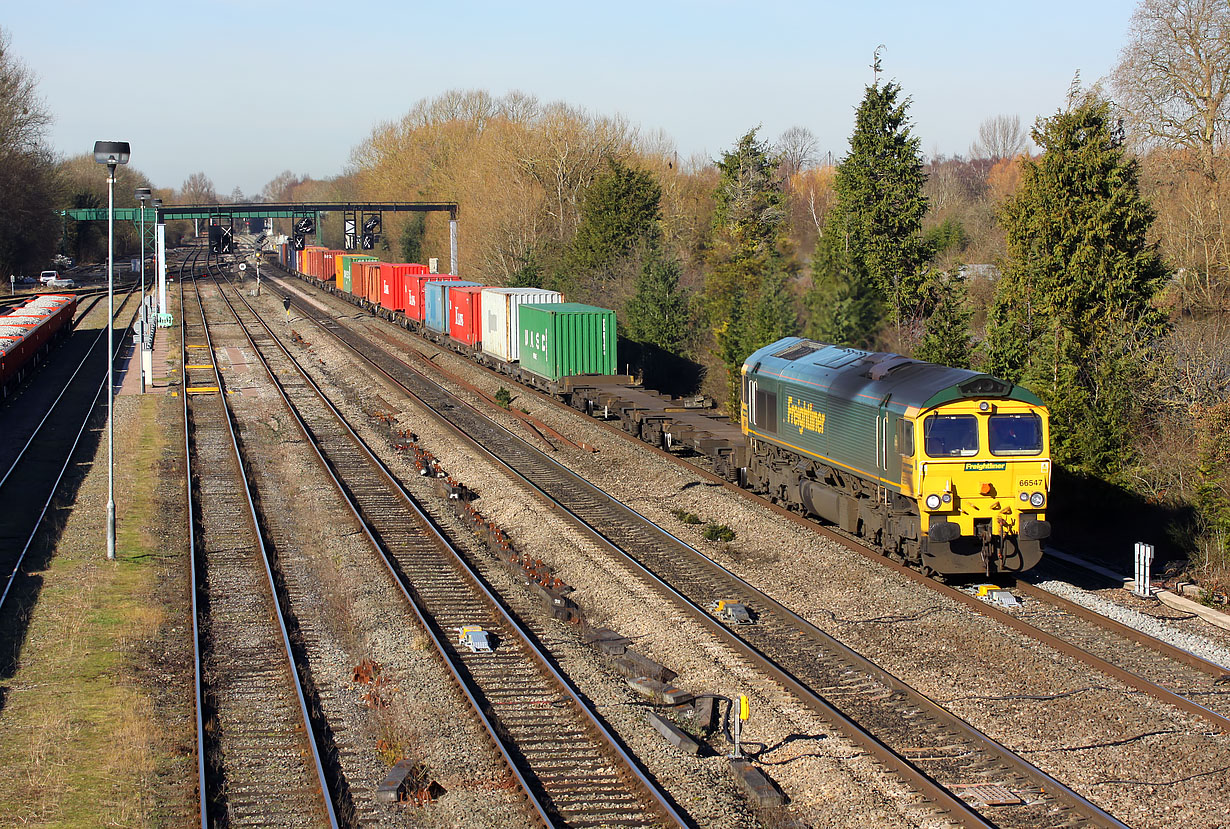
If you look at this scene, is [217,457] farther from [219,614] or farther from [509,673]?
[509,673]

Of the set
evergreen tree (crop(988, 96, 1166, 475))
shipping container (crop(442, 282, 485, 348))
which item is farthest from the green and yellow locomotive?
shipping container (crop(442, 282, 485, 348))

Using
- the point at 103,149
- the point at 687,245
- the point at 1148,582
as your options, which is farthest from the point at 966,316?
the point at 687,245

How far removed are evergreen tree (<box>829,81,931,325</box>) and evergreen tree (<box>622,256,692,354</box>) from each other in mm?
6499

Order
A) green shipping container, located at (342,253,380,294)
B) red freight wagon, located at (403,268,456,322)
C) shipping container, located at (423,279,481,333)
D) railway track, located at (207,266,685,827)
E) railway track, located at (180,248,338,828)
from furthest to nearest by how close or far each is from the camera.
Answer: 1. green shipping container, located at (342,253,380,294)
2. red freight wagon, located at (403,268,456,322)
3. shipping container, located at (423,279,481,333)
4. railway track, located at (180,248,338,828)
5. railway track, located at (207,266,685,827)

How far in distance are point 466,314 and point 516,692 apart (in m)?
32.1

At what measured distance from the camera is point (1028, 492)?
15.6m

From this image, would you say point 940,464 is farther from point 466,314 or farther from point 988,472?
point 466,314

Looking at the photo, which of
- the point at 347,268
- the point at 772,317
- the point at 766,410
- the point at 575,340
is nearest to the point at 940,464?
the point at 766,410

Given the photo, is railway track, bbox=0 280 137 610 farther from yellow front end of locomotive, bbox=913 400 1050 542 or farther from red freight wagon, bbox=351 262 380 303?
red freight wagon, bbox=351 262 380 303

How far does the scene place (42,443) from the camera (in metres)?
29.5

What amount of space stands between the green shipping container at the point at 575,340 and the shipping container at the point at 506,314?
362 cm

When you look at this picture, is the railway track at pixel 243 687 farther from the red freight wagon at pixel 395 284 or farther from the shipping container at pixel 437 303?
the red freight wagon at pixel 395 284

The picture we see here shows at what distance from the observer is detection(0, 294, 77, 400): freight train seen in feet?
121

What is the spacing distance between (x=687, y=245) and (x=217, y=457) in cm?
3316
